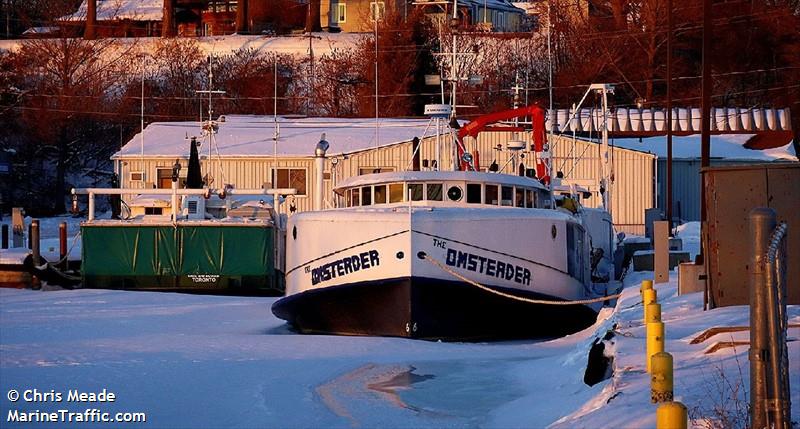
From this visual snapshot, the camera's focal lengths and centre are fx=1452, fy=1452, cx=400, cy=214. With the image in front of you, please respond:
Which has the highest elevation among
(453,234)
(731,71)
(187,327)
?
(731,71)

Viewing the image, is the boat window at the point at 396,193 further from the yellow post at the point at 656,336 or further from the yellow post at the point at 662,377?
the yellow post at the point at 662,377

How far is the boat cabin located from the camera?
74.6 feet

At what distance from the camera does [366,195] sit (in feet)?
76.6

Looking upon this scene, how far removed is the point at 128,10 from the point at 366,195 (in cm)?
7414

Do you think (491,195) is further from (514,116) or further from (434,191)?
(514,116)

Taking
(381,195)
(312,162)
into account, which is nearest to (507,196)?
(381,195)

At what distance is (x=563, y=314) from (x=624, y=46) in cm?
4722

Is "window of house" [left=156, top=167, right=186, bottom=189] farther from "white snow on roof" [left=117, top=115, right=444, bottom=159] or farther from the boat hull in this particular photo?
the boat hull

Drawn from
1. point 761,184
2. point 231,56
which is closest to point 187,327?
point 761,184

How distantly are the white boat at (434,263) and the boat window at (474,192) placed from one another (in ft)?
0.05

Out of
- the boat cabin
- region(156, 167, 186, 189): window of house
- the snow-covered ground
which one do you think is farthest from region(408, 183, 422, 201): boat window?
region(156, 167, 186, 189): window of house

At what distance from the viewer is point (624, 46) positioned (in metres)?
67.9

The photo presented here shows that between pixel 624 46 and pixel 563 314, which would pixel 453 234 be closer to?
pixel 563 314

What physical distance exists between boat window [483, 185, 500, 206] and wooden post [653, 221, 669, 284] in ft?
8.36
